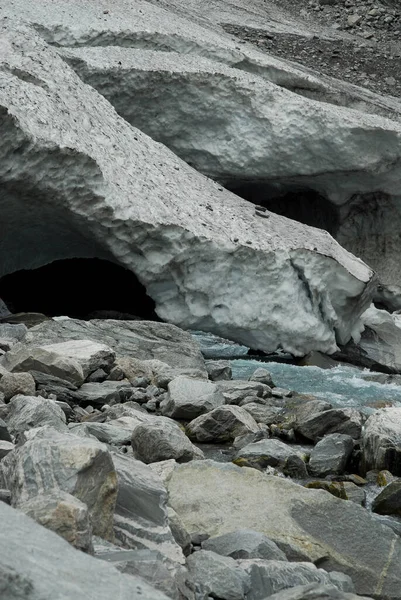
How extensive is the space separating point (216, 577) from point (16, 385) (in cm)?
365

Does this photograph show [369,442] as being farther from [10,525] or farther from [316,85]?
[316,85]

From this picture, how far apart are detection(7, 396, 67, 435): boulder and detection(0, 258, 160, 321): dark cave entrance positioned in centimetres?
700

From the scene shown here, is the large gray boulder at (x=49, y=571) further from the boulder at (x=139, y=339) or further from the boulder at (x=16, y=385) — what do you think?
the boulder at (x=139, y=339)

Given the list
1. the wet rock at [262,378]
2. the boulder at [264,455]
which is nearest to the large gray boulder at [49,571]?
the boulder at [264,455]

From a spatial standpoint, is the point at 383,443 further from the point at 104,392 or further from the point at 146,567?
the point at 146,567

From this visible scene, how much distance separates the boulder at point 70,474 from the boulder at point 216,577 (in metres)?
0.34

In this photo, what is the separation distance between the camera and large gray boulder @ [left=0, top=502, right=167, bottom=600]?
→ 2088mm

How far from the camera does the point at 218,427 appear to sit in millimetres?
6559

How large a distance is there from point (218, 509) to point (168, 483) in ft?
1.10

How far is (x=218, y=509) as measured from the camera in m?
4.42

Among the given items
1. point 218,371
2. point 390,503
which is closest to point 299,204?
point 218,371

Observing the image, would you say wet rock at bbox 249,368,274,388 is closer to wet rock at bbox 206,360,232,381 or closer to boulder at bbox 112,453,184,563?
wet rock at bbox 206,360,232,381

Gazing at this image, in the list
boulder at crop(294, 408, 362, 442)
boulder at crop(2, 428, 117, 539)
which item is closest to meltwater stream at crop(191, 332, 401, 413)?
boulder at crop(294, 408, 362, 442)

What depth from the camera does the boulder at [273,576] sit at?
10.7 feet
